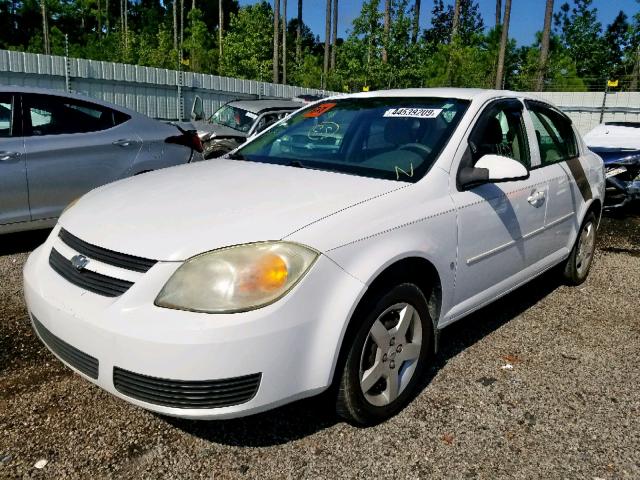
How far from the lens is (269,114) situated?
10.0 m

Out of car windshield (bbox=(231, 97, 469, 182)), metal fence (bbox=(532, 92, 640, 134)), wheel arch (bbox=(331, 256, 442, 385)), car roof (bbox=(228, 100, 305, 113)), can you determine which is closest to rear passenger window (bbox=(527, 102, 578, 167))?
car windshield (bbox=(231, 97, 469, 182))

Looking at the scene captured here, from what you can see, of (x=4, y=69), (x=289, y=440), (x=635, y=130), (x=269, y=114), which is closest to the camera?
(x=289, y=440)

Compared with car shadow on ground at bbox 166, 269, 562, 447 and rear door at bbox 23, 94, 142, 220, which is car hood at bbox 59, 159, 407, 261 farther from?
rear door at bbox 23, 94, 142, 220

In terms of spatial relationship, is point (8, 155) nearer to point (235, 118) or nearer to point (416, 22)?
point (235, 118)

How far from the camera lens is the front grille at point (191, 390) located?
2.10 m

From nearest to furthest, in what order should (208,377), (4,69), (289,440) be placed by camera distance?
(208,377), (289,440), (4,69)

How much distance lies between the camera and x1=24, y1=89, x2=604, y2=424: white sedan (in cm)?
210

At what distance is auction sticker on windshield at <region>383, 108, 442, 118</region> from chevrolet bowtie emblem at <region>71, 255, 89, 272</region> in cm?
199

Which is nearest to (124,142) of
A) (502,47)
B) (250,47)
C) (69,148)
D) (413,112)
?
(69,148)

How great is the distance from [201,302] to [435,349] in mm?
1397

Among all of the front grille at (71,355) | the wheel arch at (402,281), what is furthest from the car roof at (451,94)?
the front grille at (71,355)

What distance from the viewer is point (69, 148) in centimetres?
529

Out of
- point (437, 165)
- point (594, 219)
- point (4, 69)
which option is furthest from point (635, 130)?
point (4, 69)

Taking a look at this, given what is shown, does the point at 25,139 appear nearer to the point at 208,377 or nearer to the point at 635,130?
the point at 208,377
